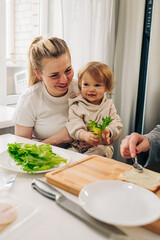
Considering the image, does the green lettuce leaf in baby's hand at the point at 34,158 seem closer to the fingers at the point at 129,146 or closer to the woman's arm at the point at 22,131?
the fingers at the point at 129,146

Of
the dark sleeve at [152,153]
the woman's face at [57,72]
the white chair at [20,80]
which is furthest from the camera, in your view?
the white chair at [20,80]

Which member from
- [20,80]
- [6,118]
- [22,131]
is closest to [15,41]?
[20,80]

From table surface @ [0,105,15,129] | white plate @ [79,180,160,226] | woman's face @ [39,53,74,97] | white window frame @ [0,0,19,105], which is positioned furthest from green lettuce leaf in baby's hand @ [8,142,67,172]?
white window frame @ [0,0,19,105]

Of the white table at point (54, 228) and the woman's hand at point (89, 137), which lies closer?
the white table at point (54, 228)

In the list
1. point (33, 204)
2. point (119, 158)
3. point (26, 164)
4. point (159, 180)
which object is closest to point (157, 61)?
point (119, 158)

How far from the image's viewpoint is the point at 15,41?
8.34 ft

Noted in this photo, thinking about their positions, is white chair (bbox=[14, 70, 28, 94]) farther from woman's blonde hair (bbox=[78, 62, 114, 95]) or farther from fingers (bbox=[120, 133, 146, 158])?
fingers (bbox=[120, 133, 146, 158])

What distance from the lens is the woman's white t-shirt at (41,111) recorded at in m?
1.63

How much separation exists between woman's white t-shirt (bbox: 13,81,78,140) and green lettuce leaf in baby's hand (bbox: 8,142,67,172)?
1.89 ft

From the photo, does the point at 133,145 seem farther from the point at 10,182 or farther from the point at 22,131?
the point at 22,131

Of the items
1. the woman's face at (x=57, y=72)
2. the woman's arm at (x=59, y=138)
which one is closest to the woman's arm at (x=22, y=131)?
the woman's arm at (x=59, y=138)

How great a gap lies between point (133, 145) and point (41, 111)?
2.55ft

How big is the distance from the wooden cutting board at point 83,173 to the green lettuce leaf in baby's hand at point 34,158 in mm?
65

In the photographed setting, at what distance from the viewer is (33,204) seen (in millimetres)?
736
